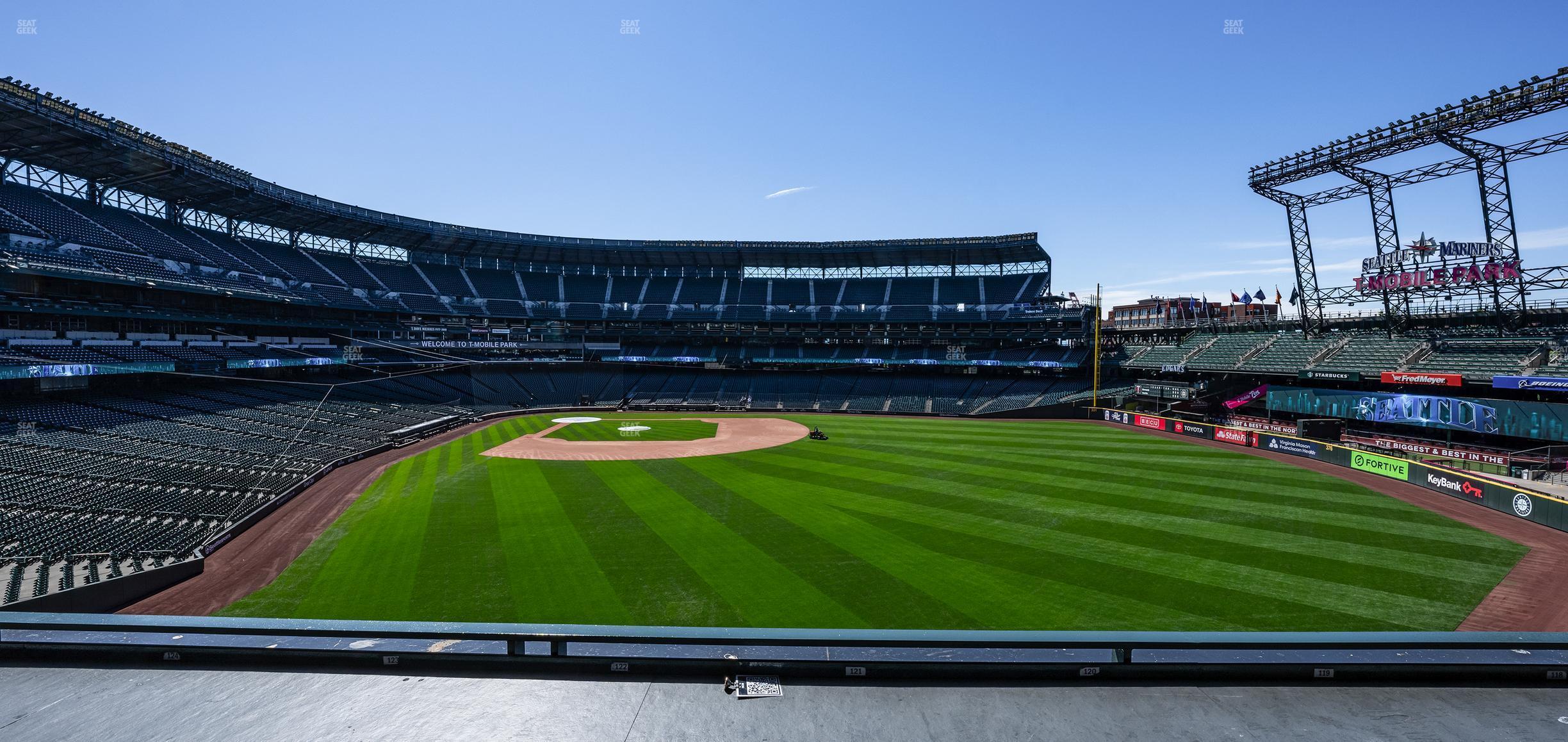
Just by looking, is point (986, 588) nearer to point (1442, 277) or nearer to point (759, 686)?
point (759, 686)

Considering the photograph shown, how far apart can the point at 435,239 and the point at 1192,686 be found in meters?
82.7

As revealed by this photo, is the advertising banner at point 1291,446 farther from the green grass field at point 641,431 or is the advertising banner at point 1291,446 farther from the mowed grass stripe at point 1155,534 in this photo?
the green grass field at point 641,431

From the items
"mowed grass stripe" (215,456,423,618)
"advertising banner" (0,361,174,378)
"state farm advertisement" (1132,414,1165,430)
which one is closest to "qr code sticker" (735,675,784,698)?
"mowed grass stripe" (215,456,423,618)

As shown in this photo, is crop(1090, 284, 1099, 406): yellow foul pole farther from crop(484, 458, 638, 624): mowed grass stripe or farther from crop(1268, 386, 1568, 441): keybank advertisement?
crop(484, 458, 638, 624): mowed grass stripe

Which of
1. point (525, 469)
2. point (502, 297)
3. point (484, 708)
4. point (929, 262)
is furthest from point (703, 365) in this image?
point (484, 708)

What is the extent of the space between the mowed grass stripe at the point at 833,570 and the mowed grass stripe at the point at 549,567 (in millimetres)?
4891

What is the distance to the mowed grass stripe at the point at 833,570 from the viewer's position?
1417 cm

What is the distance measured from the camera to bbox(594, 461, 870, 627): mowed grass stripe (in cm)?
1417

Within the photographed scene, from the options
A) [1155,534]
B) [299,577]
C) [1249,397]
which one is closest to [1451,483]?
[1155,534]

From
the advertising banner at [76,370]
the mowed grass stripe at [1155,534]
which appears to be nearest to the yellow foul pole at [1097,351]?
the mowed grass stripe at [1155,534]

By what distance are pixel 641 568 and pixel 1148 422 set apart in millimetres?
43495

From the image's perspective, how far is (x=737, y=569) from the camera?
1719 centimetres

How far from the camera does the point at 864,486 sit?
2722cm

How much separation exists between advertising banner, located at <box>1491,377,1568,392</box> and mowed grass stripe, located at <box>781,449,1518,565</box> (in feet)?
54.8
